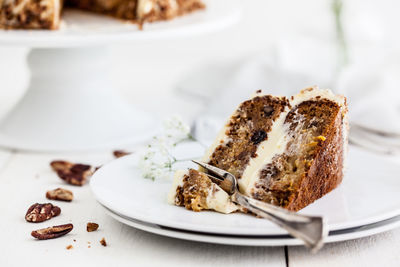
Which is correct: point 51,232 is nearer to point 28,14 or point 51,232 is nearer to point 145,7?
point 28,14

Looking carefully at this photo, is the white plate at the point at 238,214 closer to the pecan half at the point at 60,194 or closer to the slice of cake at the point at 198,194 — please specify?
the slice of cake at the point at 198,194

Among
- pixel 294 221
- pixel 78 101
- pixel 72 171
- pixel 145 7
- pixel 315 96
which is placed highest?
pixel 145 7

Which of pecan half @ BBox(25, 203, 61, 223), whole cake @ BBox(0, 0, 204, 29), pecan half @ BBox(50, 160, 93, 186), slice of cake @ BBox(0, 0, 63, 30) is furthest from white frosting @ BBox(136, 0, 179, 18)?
pecan half @ BBox(25, 203, 61, 223)

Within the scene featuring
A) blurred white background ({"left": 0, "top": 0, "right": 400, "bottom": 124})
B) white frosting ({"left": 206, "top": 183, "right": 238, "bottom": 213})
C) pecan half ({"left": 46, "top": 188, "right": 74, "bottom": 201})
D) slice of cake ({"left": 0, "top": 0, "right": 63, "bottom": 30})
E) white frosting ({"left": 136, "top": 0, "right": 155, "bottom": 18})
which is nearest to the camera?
white frosting ({"left": 206, "top": 183, "right": 238, "bottom": 213})

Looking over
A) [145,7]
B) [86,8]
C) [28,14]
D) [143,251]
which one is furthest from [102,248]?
[86,8]

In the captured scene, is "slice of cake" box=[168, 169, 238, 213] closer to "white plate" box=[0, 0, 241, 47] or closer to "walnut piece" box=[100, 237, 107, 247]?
"walnut piece" box=[100, 237, 107, 247]

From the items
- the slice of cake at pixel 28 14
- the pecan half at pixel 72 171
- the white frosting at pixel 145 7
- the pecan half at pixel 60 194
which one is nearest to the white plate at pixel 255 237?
the pecan half at pixel 60 194

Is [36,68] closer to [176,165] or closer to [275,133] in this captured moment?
[176,165]
